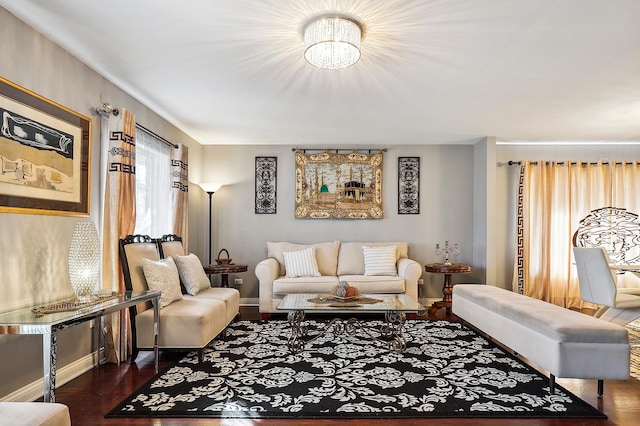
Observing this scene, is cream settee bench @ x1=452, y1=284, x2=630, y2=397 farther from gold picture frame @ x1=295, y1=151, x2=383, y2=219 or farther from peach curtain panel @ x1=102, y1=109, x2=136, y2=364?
gold picture frame @ x1=295, y1=151, x2=383, y2=219

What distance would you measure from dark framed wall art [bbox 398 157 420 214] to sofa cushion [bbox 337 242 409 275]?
1.86 feet

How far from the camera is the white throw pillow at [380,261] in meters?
5.86

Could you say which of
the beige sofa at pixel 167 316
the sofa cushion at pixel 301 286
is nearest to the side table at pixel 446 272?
the sofa cushion at pixel 301 286

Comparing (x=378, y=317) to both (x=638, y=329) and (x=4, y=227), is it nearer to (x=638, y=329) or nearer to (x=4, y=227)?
(x=638, y=329)

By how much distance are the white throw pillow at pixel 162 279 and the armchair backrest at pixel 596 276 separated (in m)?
4.06

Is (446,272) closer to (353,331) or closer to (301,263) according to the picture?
(353,331)

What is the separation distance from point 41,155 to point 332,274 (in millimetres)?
4009

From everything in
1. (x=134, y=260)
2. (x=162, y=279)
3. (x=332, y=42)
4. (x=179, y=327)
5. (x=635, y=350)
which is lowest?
(x=635, y=350)

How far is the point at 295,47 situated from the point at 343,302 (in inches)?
89.5

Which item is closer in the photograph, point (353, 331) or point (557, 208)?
point (353, 331)

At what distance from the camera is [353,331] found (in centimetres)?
466

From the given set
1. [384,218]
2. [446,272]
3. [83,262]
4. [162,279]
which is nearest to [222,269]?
[162,279]

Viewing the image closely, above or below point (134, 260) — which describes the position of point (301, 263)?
below

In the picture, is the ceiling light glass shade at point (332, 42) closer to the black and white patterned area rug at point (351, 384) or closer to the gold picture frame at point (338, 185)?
the black and white patterned area rug at point (351, 384)
